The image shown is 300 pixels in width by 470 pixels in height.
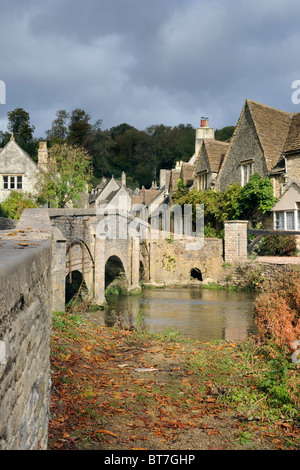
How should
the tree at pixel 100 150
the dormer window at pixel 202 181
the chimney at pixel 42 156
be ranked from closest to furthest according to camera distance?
the dormer window at pixel 202 181 → the chimney at pixel 42 156 → the tree at pixel 100 150

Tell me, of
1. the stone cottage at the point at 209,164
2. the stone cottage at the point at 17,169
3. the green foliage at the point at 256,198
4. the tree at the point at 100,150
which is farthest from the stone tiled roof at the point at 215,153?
the tree at the point at 100,150

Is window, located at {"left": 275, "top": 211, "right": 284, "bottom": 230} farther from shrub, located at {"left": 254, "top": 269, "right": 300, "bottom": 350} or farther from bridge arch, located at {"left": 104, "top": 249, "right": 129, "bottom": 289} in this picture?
shrub, located at {"left": 254, "top": 269, "right": 300, "bottom": 350}

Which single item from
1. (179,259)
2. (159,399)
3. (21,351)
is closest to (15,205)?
(179,259)

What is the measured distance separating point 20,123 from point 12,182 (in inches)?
1577

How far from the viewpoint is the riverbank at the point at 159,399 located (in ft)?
18.4

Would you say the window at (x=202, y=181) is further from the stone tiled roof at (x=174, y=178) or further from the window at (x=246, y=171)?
the stone tiled roof at (x=174, y=178)

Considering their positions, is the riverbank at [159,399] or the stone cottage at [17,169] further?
the stone cottage at [17,169]

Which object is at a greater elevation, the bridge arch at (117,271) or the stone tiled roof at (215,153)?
the stone tiled roof at (215,153)

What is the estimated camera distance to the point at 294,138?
25.7 meters

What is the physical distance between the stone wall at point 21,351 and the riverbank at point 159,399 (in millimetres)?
1831

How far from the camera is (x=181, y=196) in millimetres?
35656

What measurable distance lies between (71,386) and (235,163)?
2503 centimetres
